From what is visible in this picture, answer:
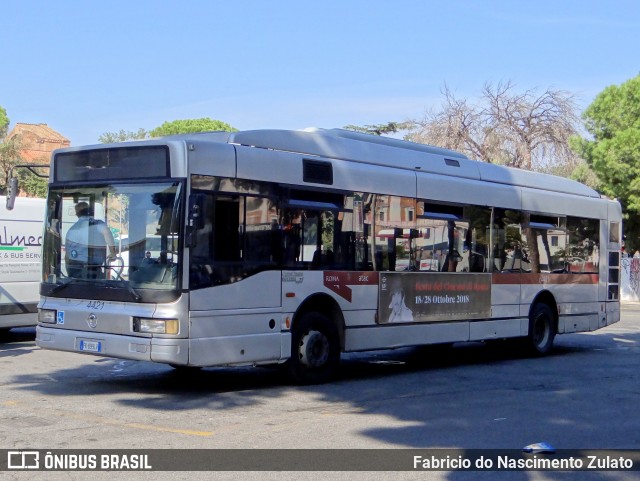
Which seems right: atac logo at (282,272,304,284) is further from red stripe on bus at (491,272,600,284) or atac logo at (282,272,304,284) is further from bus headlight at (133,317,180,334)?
red stripe on bus at (491,272,600,284)

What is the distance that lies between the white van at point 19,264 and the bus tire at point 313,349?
6.51m

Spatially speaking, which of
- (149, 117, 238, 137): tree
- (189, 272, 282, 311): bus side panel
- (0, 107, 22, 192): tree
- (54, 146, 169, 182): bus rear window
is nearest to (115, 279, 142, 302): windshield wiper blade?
(189, 272, 282, 311): bus side panel

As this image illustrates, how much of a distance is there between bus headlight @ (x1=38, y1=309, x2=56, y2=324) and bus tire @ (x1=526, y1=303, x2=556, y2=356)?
29.0 feet

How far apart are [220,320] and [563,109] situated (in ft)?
106

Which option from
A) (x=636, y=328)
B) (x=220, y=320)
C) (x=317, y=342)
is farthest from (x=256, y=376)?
(x=636, y=328)

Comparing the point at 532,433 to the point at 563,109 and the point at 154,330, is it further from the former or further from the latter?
the point at 563,109

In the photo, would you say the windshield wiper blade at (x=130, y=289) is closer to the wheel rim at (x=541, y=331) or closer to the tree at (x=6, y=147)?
the wheel rim at (x=541, y=331)

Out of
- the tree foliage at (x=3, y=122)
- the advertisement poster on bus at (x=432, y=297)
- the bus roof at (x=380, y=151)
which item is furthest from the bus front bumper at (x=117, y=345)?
the tree foliage at (x=3, y=122)

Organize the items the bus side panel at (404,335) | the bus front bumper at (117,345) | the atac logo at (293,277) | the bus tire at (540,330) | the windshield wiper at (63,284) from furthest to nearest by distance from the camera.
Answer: the bus tire at (540,330) < the bus side panel at (404,335) < the atac logo at (293,277) < the windshield wiper at (63,284) < the bus front bumper at (117,345)

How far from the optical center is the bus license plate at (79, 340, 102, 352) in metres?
10.3

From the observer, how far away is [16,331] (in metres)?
19.2

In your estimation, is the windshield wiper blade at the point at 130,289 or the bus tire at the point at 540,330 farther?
the bus tire at the point at 540,330

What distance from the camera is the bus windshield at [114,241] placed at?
1005 centimetres

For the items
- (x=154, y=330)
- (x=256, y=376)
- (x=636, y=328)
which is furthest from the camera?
(x=636, y=328)
